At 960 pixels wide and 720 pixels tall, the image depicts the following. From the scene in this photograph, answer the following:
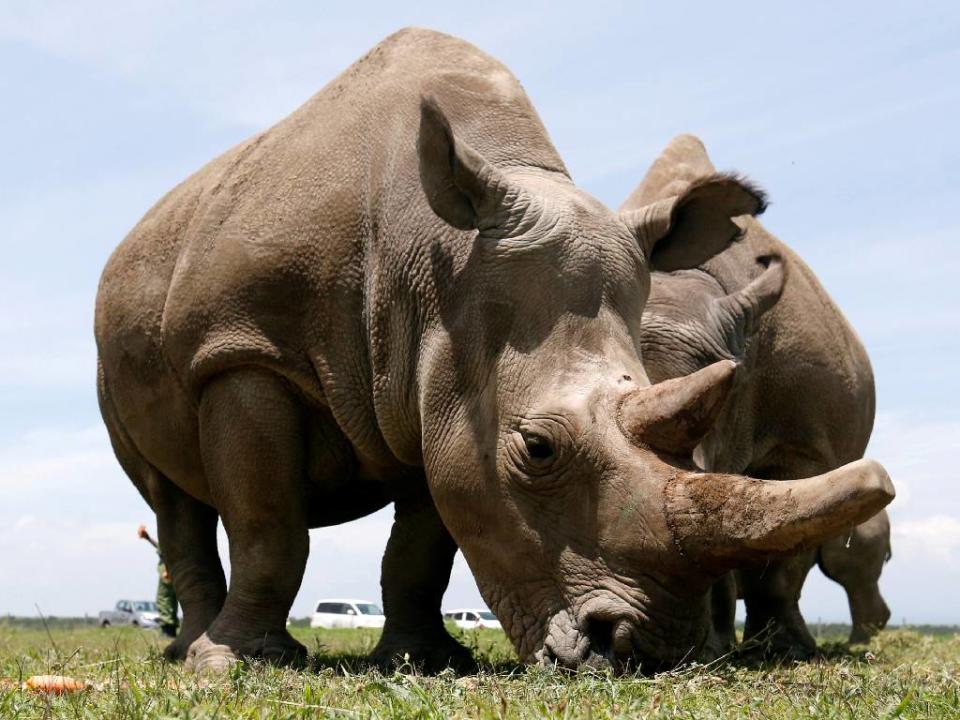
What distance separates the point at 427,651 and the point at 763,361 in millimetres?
2735

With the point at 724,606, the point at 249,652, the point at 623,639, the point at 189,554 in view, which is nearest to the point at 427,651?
the point at 249,652

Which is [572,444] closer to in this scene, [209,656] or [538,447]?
[538,447]

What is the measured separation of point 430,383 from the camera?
741 cm

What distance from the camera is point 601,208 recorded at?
7.70m

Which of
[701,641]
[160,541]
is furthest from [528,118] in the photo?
[160,541]

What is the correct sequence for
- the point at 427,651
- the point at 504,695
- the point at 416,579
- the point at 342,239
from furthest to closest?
the point at 416,579
the point at 427,651
the point at 342,239
the point at 504,695

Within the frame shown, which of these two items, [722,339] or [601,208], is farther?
[722,339]

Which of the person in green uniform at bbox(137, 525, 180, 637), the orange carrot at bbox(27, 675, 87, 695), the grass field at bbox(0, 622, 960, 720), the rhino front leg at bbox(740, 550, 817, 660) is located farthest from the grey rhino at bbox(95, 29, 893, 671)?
the person in green uniform at bbox(137, 525, 180, 637)

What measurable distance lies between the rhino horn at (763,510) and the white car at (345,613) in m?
21.7

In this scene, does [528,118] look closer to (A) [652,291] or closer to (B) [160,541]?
(A) [652,291]

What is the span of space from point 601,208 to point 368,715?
3481 millimetres

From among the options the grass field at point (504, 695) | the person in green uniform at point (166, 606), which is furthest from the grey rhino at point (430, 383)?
the person in green uniform at point (166, 606)

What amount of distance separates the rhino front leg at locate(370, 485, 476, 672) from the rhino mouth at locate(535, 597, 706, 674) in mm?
2464

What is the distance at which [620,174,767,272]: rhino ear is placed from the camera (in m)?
8.11
